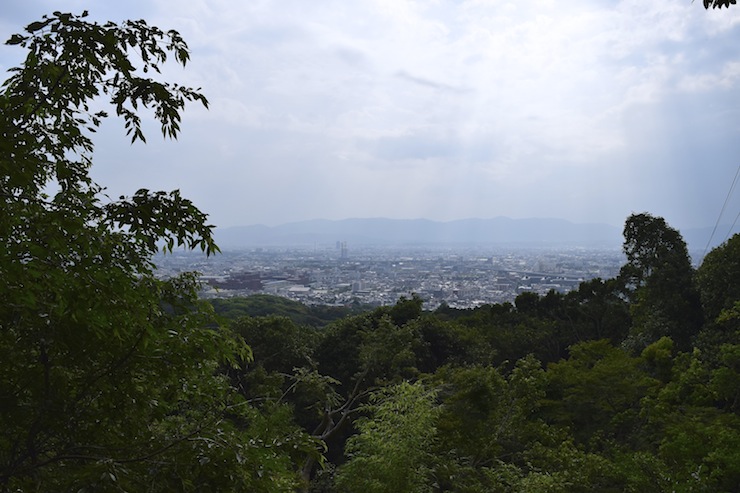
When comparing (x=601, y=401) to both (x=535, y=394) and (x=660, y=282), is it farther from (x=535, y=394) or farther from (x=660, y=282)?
(x=660, y=282)

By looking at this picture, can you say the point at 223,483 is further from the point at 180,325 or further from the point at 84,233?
the point at 84,233

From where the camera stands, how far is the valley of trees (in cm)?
216

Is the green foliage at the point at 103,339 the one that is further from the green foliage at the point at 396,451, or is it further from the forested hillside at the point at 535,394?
the green foliage at the point at 396,451

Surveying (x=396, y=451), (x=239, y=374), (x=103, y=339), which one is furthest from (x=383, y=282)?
(x=103, y=339)

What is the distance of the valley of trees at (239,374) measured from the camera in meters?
2.16

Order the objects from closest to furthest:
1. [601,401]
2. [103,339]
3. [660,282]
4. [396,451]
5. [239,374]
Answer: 1. [103,339]
2. [396,451]
3. [601,401]
4. [239,374]
5. [660,282]

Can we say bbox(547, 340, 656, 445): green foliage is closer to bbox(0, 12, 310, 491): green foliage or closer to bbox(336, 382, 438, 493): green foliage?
bbox(336, 382, 438, 493): green foliage

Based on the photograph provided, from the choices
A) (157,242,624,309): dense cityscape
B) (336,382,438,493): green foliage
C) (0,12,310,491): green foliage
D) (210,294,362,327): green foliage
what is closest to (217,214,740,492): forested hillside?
(336,382,438,493): green foliage

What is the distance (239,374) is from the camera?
1420cm

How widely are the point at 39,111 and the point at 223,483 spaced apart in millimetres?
2169

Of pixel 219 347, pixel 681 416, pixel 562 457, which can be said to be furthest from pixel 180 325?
pixel 681 416

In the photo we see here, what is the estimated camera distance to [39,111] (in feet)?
8.27

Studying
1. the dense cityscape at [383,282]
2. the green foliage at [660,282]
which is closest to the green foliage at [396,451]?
the green foliage at [660,282]

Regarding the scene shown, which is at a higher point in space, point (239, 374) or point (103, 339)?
point (103, 339)
